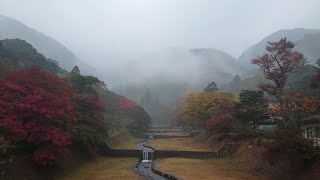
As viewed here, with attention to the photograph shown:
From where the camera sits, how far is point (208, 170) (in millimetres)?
30719

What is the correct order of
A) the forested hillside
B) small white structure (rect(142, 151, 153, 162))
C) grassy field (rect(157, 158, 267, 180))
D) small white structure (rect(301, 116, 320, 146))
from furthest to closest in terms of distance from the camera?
small white structure (rect(142, 151, 153, 162)), small white structure (rect(301, 116, 320, 146)), grassy field (rect(157, 158, 267, 180)), the forested hillside

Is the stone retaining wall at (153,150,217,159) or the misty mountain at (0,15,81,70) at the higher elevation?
the misty mountain at (0,15,81,70)

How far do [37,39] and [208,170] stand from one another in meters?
166

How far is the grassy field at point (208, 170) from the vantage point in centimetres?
2689

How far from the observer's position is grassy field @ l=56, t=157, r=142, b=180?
28.0 m

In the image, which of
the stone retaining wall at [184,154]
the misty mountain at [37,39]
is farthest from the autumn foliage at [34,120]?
the misty mountain at [37,39]

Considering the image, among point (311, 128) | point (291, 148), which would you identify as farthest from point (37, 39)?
point (291, 148)

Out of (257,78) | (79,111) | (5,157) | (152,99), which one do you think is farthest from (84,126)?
(152,99)

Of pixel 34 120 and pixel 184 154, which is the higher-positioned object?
pixel 34 120

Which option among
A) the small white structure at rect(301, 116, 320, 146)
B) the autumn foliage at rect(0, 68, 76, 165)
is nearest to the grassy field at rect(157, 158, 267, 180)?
the small white structure at rect(301, 116, 320, 146)

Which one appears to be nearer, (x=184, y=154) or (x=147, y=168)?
(x=147, y=168)

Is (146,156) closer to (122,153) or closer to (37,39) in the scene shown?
(122,153)

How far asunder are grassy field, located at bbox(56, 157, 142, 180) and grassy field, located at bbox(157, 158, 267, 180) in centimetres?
370

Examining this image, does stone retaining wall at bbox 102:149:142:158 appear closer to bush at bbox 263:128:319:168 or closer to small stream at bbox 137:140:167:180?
small stream at bbox 137:140:167:180
